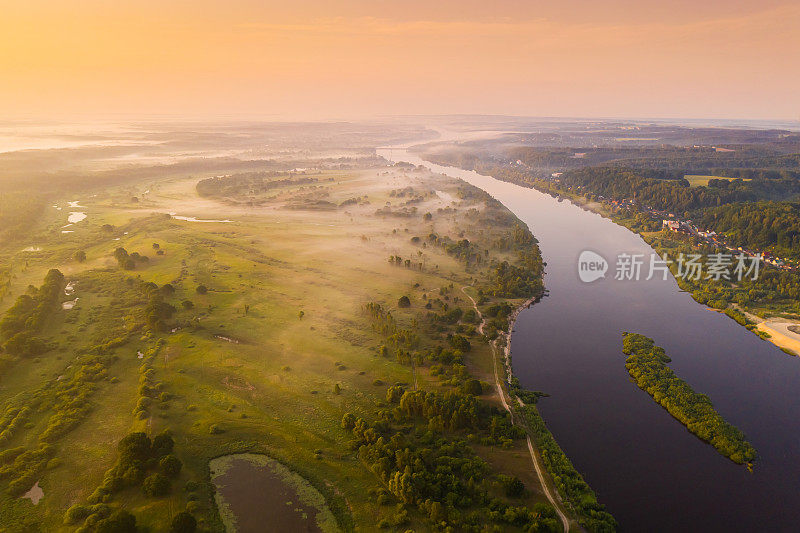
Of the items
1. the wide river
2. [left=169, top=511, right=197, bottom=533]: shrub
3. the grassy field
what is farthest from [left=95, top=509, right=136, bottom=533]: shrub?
the wide river

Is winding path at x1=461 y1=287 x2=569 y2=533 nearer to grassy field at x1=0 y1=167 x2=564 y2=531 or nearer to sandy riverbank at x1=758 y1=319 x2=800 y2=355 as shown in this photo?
grassy field at x1=0 y1=167 x2=564 y2=531

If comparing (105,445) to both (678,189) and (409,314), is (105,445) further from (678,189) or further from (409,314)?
→ (678,189)

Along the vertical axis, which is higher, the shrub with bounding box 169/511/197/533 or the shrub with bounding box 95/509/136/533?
the shrub with bounding box 95/509/136/533

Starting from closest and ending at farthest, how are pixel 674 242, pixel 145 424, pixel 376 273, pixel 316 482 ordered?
pixel 316 482 → pixel 145 424 → pixel 376 273 → pixel 674 242

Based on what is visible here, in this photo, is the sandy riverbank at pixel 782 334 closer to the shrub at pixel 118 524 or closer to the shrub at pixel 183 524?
the shrub at pixel 183 524

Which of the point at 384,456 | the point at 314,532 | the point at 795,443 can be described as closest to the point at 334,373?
the point at 384,456

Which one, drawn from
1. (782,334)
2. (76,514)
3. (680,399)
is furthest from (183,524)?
(782,334)
